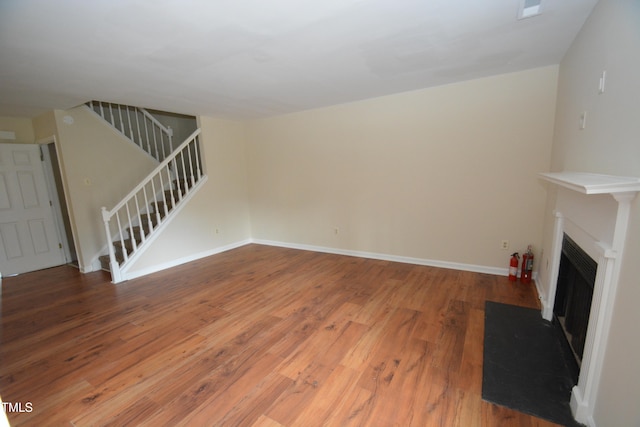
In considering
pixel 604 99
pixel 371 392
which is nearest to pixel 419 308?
pixel 371 392

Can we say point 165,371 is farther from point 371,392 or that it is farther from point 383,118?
point 383,118

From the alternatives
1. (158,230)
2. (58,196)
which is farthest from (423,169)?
(58,196)

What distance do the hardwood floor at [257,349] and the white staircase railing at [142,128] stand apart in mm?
2625

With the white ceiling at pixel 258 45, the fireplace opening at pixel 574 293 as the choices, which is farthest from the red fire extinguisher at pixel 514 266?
the white ceiling at pixel 258 45

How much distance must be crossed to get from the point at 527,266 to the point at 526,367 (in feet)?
5.41

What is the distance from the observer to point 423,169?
3.69 metres

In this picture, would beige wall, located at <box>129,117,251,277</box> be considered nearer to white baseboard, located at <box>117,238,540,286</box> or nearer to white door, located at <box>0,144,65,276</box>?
white baseboard, located at <box>117,238,540,286</box>

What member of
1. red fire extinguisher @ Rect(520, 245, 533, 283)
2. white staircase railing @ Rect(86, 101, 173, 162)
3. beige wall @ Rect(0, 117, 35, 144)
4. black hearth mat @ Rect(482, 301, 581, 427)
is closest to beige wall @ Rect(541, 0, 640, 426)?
black hearth mat @ Rect(482, 301, 581, 427)

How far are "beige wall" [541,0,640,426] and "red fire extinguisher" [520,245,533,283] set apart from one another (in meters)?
1.54

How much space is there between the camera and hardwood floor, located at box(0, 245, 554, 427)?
163 centimetres

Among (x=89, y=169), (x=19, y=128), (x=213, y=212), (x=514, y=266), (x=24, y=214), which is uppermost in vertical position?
(x=19, y=128)

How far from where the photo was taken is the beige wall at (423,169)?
3107 millimetres

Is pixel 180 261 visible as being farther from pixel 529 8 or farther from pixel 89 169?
pixel 529 8

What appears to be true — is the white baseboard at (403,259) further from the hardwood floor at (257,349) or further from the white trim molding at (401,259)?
the hardwood floor at (257,349)
